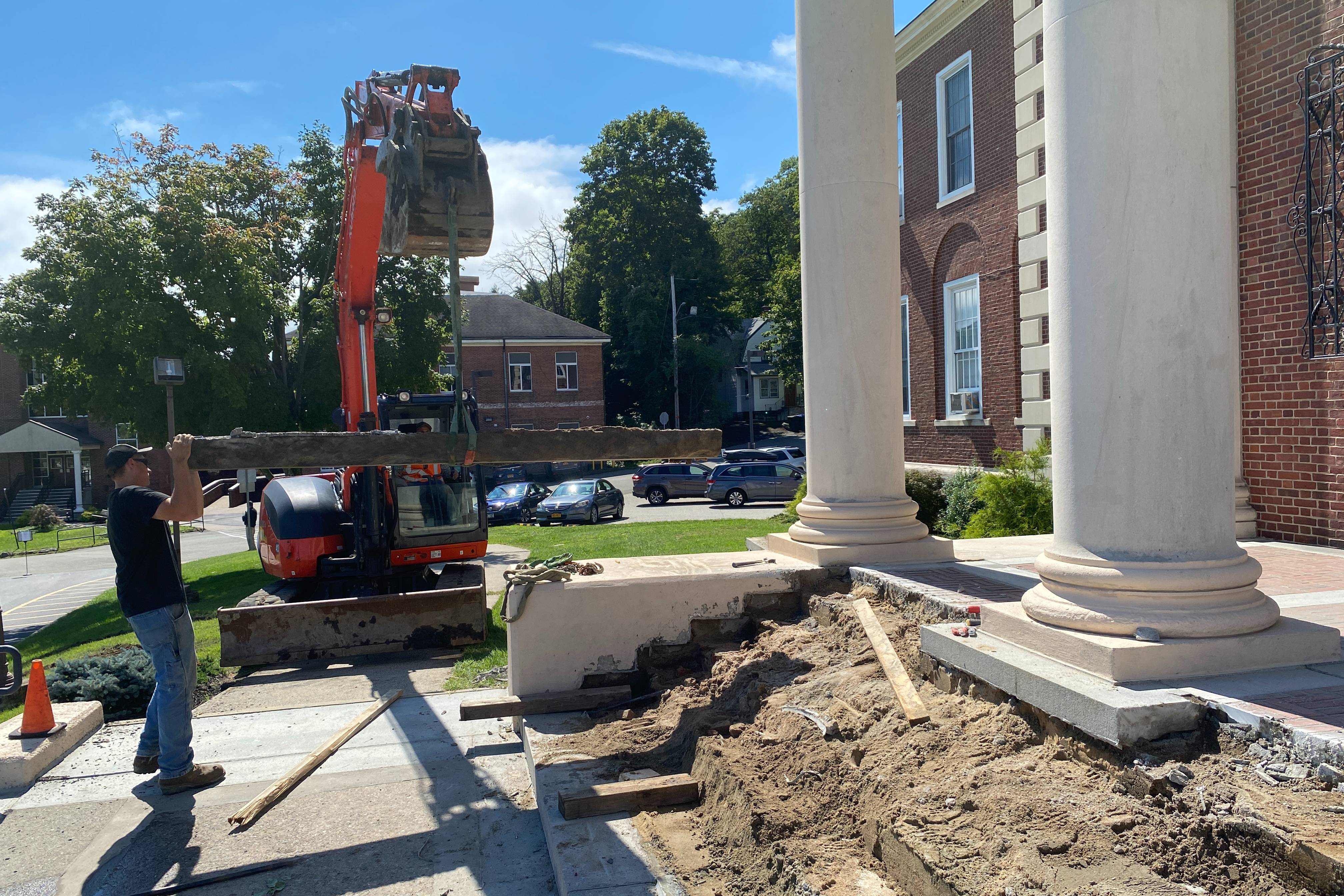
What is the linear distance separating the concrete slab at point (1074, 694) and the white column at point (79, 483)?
4795 centimetres

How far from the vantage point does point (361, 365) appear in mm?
9500

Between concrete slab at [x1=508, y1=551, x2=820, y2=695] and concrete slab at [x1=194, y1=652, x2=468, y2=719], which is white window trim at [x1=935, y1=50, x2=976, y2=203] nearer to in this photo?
concrete slab at [x1=508, y1=551, x2=820, y2=695]

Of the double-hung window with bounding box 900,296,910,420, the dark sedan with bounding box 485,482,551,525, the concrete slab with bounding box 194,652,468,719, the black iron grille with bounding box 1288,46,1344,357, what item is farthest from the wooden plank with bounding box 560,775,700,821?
the dark sedan with bounding box 485,482,551,525

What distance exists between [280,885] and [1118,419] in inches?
179

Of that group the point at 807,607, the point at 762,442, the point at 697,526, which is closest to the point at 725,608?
the point at 807,607

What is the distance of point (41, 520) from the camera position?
37750mm

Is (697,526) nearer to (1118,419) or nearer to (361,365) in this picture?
(361,365)

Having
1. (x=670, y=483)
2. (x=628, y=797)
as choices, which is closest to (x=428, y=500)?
(x=628, y=797)

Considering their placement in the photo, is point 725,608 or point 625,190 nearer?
point 725,608

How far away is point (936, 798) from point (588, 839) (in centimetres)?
171

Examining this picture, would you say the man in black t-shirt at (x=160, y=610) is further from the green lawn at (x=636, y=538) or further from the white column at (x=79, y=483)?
the white column at (x=79, y=483)

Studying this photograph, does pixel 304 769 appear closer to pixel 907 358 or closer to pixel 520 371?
pixel 907 358

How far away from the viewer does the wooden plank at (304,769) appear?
5102mm

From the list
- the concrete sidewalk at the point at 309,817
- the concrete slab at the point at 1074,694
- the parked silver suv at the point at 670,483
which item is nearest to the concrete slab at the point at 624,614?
the concrete sidewalk at the point at 309,817
